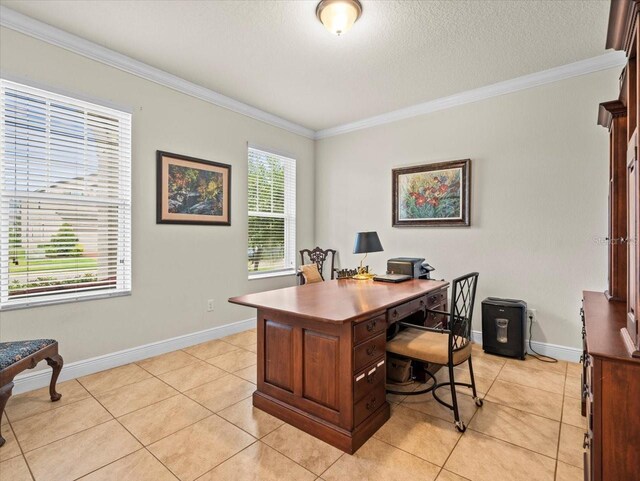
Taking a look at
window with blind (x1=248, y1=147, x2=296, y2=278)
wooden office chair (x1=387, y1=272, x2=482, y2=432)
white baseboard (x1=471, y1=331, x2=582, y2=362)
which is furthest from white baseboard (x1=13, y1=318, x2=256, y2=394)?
white baseboard (x1=471, y1=331, x2=582, y2=362)

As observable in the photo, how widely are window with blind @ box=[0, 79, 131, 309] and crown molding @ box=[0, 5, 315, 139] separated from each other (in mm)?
419

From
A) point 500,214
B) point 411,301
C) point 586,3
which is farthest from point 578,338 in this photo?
point 586,3

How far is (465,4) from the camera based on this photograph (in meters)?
2.31

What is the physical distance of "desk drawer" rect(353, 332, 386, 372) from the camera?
74.0 inches

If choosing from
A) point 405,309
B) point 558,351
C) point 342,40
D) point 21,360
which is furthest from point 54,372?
point 558,351

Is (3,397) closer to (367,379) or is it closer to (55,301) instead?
(55,301)

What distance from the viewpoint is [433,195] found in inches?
157

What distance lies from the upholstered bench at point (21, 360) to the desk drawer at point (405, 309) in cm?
233

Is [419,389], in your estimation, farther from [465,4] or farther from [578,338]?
[465,4]

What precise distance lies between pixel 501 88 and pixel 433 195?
1.31 metres

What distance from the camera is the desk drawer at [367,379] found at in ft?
6.15

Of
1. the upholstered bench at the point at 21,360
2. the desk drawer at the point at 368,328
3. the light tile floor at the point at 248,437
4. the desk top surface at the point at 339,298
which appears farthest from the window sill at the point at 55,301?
the desk drawer at the point at 368,328

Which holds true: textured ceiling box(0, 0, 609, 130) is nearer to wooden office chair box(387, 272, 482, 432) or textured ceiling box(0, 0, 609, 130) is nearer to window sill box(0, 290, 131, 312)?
wooden office chair box(387, 272, 482, 432)

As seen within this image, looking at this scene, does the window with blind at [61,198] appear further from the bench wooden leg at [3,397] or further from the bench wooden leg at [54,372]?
the bench wooden leg at [3,397]
